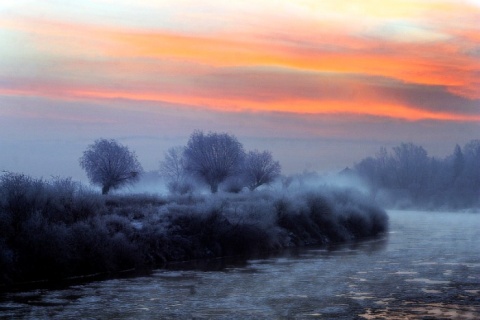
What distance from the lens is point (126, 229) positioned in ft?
105

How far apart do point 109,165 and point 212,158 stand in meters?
15.3

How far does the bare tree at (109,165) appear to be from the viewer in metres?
61.5

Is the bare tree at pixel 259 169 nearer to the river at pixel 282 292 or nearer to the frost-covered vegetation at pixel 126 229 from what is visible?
the frost-covered vegetation at pixel 126 229

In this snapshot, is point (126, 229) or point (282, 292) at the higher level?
point (126, 229)

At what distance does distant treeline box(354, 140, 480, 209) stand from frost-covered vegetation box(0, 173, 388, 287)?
76611 millimetres

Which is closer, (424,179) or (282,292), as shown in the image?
(282,292)

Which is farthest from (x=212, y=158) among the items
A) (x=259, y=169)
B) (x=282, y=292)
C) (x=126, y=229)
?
(x=282, y=292)

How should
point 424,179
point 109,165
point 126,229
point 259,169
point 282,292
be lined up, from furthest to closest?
point 424,179
point 259,169
point 109,165
point 126,229
point 282,292

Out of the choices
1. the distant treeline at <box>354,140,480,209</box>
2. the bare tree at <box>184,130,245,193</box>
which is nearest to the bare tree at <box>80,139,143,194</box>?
the bare tree at <box>184,130,245,193</box>

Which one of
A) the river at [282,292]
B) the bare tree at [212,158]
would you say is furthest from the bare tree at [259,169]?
the river at [282,292]

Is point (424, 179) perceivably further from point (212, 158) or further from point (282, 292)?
point (282, 292)

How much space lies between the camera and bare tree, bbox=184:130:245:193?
72938 mm

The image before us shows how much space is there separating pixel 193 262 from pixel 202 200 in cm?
1276

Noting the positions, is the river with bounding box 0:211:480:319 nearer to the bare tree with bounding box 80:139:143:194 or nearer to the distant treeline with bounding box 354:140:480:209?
the bare tree with bounding box 80:139:143:194
